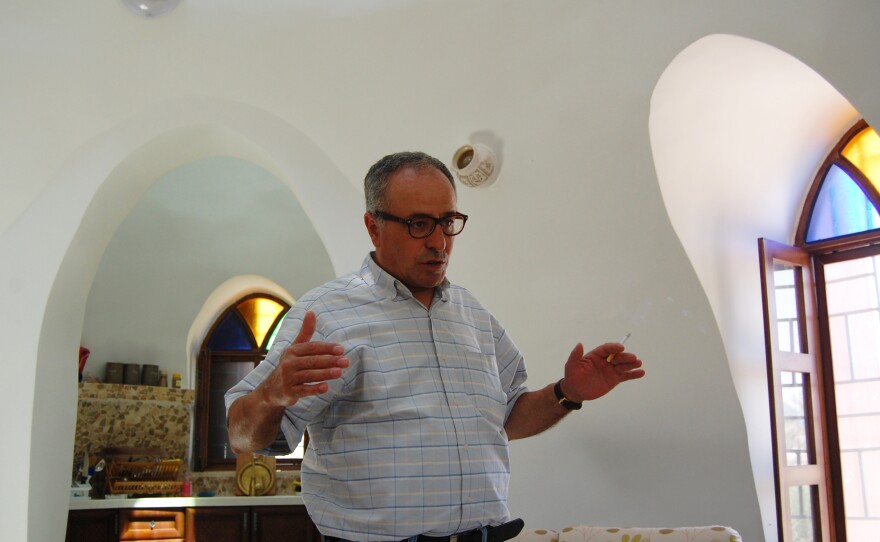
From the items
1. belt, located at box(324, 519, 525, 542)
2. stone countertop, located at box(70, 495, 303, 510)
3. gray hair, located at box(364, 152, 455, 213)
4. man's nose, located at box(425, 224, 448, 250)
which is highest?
gray hair, located at box(364, 152, 455, 213)

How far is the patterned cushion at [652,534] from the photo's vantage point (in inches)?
93.1

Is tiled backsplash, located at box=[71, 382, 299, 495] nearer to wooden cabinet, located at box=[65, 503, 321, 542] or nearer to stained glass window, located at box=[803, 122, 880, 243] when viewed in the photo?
wooden cabinet, located at box=[65, 503, 321, 542]

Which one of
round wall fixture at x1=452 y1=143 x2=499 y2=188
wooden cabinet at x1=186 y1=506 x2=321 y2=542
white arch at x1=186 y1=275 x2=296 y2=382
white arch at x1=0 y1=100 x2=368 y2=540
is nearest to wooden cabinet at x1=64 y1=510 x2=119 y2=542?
wooden cabinet at x1=186 y1=506 x2=321 y2=542

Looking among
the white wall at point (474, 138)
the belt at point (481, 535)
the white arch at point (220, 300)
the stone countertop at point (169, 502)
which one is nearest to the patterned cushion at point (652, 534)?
the white wall at point (474, 138)

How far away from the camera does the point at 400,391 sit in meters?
1.58

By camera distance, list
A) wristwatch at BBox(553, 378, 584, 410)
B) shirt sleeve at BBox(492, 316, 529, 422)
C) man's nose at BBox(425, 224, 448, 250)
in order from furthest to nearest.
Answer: shirt sleeve at BBox(492, 316, 529, 422) → wristwatch at BBox(553, 378, 584, 410) → man's nose at BBox(425, 224, 448, 250)

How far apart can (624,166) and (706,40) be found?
1.73 ft

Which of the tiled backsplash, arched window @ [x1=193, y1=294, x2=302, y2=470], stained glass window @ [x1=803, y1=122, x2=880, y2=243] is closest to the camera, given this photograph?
stained glass window @ [x1=803, y1=122, x2=880, y2=243]

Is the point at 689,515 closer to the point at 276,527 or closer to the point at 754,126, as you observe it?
the point at 754,126

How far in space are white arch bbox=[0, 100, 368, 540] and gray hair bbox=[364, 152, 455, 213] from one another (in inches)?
78.8

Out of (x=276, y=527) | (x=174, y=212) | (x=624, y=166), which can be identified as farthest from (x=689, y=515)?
(x=174, y=212)

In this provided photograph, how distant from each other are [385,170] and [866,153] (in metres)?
2.46

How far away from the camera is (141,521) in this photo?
596cm

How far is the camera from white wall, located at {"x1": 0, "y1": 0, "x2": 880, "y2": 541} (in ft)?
9.63
